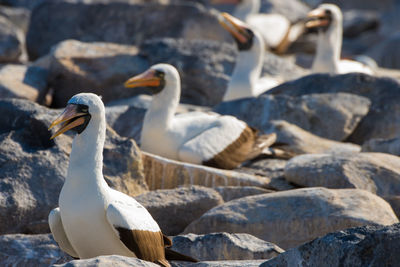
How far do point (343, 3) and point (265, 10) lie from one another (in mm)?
7644

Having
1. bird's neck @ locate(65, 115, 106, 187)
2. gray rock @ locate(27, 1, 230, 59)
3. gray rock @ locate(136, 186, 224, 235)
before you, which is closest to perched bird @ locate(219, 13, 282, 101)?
gray rock @ locate(136, 186, 224, 235)

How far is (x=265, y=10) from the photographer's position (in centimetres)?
2431

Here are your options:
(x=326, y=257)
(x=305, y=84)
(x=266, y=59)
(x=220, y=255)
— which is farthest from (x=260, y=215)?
(x=266, y=59)

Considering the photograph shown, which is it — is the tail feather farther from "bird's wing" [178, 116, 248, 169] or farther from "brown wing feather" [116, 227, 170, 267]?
"bird's wing" [178, 116, 248, 169]

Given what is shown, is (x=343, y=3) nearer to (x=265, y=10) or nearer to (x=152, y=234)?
(x=265, y=10)

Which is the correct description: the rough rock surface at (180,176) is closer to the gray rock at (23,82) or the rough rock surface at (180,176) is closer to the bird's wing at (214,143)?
the bird's wing at (214,143)

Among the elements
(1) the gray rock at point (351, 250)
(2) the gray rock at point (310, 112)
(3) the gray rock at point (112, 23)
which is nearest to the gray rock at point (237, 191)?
(2) the gray rock at point (310, 112)

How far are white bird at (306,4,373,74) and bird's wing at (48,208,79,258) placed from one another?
7869 mm

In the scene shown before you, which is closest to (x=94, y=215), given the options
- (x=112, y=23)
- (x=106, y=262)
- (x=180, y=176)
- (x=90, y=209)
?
(x=90, y=209)

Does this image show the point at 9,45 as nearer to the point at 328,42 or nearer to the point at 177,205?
the point at 328,42

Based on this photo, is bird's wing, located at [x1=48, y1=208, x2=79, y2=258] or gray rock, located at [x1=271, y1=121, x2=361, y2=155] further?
gray rock, located at [x1=271, y1=121, x2=361, y2=155]

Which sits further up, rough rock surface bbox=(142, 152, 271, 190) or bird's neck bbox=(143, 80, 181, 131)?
bird's neck bbox=(143, 80, 181, 131)

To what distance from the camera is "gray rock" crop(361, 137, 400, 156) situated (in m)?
8.39

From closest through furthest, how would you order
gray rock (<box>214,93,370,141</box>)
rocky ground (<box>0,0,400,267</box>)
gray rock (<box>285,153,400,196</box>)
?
rocky ground (<box>0,0,400,267</box>) → gray rock (<box>285,153,400,196</box>) → gray rock (<box>214,93,370,141</box>)
